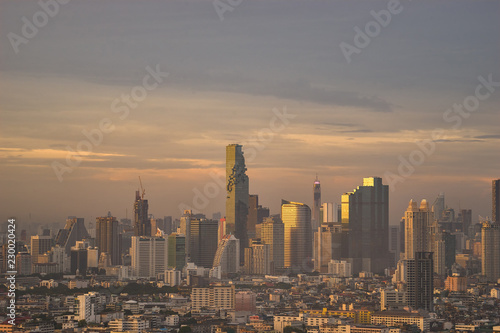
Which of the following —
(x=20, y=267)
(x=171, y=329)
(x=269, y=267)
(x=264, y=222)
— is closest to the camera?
(x=171, y=329)

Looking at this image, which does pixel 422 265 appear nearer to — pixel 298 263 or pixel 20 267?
pixel 20 267

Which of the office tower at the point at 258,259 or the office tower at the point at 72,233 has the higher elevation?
the office tower at the point at 72,233

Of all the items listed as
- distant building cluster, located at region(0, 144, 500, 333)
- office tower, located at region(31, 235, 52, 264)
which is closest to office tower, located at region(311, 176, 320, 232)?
A: distant building cluster, located at region(0, 144, 500, 333)

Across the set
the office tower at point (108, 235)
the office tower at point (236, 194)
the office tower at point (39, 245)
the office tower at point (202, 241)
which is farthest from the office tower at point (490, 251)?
the office tower at point (39, 245)

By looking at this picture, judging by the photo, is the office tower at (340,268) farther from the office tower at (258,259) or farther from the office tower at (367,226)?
the office tower at (258,259)

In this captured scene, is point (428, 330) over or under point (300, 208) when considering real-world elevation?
under

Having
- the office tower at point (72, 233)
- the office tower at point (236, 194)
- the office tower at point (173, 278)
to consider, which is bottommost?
the office tower at point (173, 278)

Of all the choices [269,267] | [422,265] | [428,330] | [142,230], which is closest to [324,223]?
[269,267]
